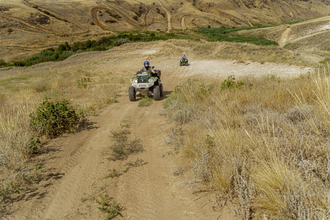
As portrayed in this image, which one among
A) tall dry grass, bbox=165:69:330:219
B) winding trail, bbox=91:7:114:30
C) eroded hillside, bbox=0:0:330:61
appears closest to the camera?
tall dry grass, bbox=165:69:330:219

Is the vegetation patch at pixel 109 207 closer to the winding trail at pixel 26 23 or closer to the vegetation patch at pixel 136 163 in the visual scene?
the vegetation patch at pixel 136 163

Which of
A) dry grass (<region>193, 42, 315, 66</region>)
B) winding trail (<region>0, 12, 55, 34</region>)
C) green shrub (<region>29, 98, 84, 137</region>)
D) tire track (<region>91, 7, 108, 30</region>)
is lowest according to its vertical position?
green shrub (<region>29, 98, 84, 137</region>)

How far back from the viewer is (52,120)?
5543 mm

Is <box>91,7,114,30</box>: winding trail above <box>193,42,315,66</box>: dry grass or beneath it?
above

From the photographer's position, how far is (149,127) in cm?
614

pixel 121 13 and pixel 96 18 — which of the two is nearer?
pixel 96 18

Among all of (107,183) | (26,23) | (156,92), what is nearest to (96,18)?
(26,23)

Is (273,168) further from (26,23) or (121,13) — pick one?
(121,13)

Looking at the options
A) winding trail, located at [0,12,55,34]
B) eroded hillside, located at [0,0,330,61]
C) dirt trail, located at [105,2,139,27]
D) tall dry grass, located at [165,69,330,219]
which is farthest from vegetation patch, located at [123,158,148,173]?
dirt trail, located at [105,2,139,27]

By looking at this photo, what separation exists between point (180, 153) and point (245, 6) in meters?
144

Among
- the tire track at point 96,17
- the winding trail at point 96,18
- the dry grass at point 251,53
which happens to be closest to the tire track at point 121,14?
the winding trail at point 96,18

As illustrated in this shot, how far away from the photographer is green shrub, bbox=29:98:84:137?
17.6 ft

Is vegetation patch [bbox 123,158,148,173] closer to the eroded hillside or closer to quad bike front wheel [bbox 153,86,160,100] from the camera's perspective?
quad bike front wheel [bbox 153,86,160,100]

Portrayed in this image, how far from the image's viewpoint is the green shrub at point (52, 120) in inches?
211
